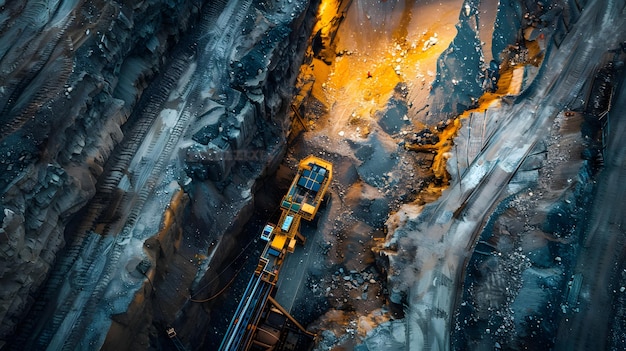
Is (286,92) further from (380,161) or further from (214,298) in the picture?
(214,298)

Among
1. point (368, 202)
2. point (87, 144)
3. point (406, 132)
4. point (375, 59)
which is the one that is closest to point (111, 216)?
point (87, 144)

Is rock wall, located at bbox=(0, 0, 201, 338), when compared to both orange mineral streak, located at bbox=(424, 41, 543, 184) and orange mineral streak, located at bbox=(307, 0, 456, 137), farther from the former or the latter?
orange mineral streak, located at bbox=(424, 41, 543, 184)

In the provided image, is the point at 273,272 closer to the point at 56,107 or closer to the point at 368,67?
the point at 56,107

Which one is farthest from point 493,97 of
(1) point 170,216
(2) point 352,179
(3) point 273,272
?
(1) point 170,216

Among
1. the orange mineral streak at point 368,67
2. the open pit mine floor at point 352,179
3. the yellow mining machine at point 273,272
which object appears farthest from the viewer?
the orange mineral streak at point 368,67

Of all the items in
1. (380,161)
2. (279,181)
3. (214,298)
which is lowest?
(214,298)

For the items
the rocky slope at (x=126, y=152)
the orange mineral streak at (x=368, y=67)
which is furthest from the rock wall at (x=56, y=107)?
the orange mineral streak at (x=368, y=67)

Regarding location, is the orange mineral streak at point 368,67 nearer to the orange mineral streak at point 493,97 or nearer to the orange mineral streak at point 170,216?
the orange mineral streak at point 493,97

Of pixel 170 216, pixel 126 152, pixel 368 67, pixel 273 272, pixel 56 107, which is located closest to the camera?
pixel 56 107

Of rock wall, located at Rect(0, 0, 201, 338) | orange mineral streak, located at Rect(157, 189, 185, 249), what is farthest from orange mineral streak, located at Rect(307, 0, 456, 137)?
orange mineral streak, located at Rect(157, 189, 185, 249)
